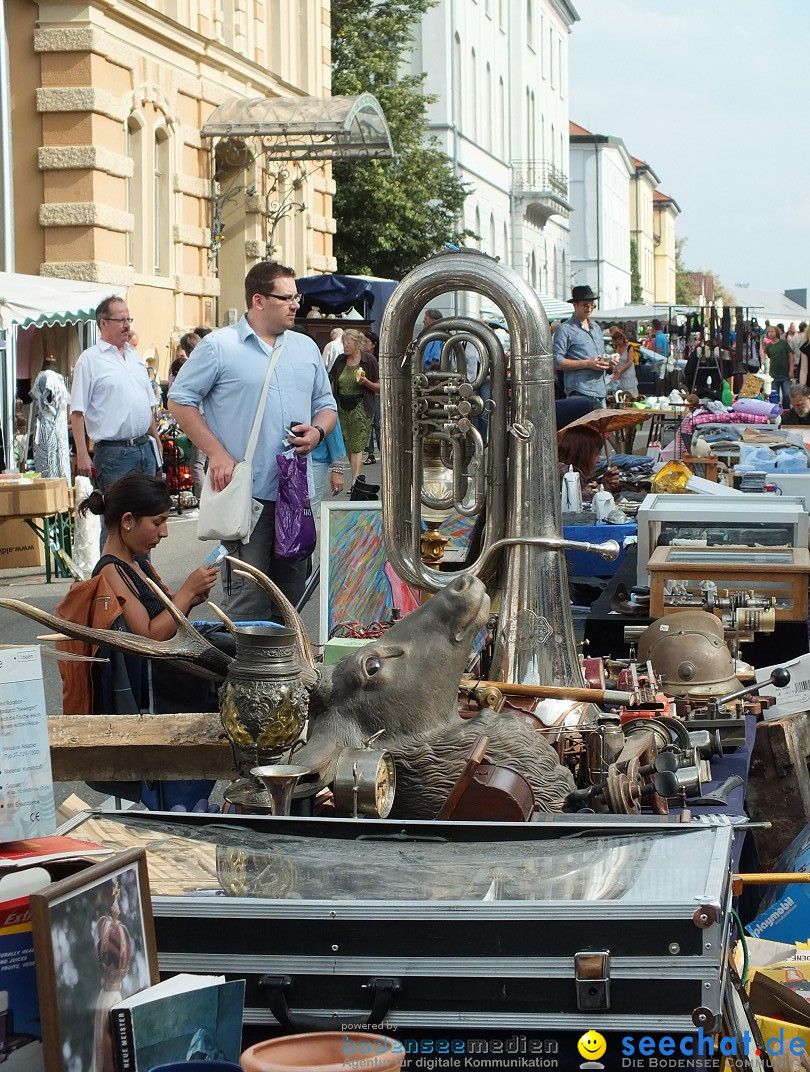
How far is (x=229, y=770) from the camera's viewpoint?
2.87 meters

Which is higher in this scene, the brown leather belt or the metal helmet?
the brown leather belt

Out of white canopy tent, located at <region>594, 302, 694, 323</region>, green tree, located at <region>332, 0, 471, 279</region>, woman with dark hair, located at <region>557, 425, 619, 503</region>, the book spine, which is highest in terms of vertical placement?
green tree, located at <region>332, 0, 471, 279</region>

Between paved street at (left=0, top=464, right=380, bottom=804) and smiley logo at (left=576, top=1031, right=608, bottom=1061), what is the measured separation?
288 cm

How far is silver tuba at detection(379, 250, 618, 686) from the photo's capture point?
3799 millimetres

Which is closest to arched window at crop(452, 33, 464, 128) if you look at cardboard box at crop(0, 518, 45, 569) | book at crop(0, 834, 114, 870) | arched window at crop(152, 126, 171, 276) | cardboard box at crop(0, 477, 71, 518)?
arched window at crop(152, 126, 171, 276)

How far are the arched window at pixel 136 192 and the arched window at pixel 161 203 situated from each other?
0.55 metres

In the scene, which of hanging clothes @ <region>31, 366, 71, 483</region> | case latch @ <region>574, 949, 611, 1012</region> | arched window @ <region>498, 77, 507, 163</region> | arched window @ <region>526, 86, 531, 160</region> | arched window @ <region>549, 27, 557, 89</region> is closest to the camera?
case latch @ <region>574, 949, 611, 1012</region>

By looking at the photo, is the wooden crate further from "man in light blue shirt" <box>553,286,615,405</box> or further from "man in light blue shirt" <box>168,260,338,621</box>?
"man in light blue shirt" <box>553,286,615,405</box>

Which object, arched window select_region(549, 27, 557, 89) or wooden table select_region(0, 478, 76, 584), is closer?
wooden table select_region(0, 478, 76, 584)

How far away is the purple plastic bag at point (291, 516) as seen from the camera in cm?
541

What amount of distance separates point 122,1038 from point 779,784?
2.56 meters

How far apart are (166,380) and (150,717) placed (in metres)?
17.1

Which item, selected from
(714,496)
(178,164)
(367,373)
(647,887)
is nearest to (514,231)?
(178,164)

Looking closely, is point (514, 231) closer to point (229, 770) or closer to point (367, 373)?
point (367, 373)
